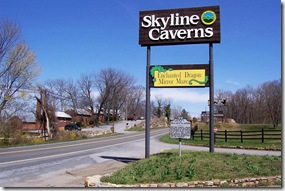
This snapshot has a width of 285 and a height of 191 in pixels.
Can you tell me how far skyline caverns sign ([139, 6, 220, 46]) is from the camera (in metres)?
12.8

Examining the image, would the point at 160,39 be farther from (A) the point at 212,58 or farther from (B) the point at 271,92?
(B) the point at 271,92

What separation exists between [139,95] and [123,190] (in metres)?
111

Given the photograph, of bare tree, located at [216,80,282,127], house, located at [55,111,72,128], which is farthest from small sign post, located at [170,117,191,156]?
house, located at [55,111,72,128]

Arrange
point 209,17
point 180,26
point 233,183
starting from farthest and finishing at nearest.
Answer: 1. point 180,26
2. point 209,17
3. point 233,183

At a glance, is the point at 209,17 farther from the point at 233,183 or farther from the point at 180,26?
the point at 233,183

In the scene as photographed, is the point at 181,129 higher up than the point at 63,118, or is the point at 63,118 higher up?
the point at 181,129

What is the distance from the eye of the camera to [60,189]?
8320 mm

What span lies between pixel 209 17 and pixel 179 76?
2745 mm

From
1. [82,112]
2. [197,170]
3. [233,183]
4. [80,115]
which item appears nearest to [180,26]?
[197,170]

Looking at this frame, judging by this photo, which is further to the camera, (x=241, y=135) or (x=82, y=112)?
(x=82, y=112)

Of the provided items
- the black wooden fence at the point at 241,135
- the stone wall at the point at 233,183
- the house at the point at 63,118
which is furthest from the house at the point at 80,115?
the stone wall at the point at 233,183

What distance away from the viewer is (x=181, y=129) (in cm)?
1235

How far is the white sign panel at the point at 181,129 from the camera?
12.3m

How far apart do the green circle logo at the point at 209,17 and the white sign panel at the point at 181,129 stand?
14.0 ft
